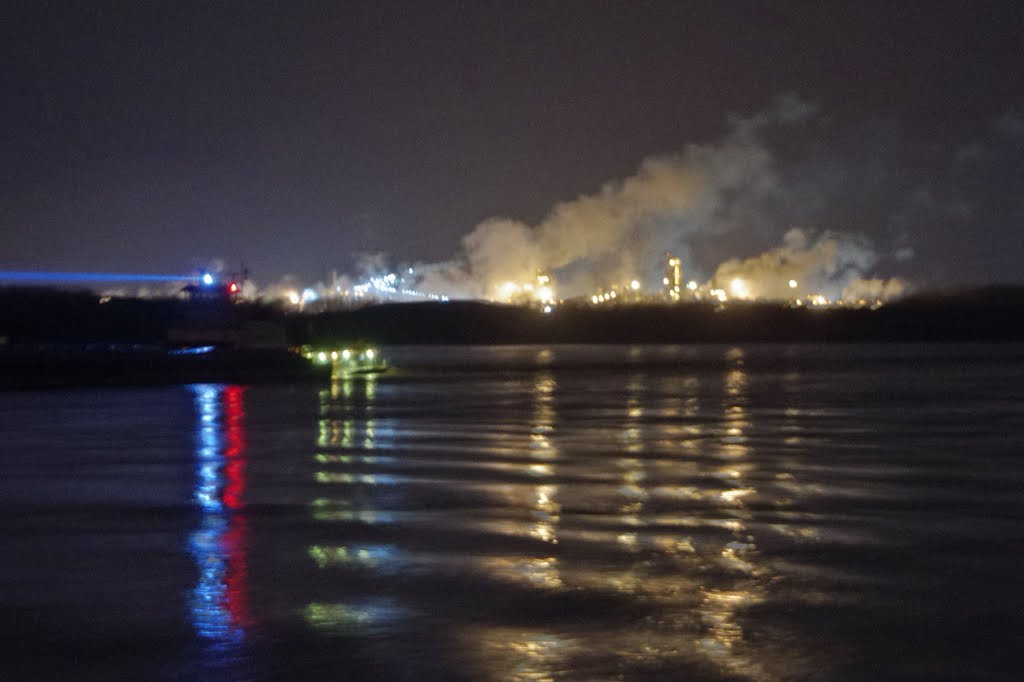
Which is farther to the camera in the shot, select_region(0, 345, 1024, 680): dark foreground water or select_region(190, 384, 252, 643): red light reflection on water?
select_region(190, 384, 252, 643): red light reflection on water

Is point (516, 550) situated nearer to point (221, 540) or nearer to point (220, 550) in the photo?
point (220, 550)

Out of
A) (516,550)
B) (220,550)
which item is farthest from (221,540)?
(516,550)

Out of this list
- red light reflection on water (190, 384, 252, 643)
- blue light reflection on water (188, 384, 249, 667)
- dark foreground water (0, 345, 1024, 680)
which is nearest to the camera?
dark foreground water (0, 345, 1024, 680)

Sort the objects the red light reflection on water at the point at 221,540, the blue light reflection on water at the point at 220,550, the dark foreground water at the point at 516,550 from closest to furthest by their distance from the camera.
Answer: the dark foreground water at the point at 516,550 < the blue light reflection on water at the point at 220,550 < the red light reflection on water at the point at 221,540

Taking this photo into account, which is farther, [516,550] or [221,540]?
[221,540]

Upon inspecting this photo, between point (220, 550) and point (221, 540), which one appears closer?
point (220, 550)

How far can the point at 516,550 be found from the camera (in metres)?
9.84

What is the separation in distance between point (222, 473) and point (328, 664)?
8.63 meters

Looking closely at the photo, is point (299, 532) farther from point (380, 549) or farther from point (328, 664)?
point (328, 664)

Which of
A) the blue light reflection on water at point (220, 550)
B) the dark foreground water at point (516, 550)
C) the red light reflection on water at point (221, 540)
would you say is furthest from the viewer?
the red light reflection on water at point (221, 540)

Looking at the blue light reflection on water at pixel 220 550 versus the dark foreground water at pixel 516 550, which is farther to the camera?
the blue light reflection on water at pixel 220 550

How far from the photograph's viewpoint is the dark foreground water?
688cm

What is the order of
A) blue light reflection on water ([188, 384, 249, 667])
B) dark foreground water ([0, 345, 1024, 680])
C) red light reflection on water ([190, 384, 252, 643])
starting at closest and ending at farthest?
dark foreground water ([0, 345, 1024, 680])
blue light reflection on water ([188, 384, 249, 667])
red light reflection on water ([190, 384, 252, 643])

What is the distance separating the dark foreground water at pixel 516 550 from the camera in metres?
6.88
